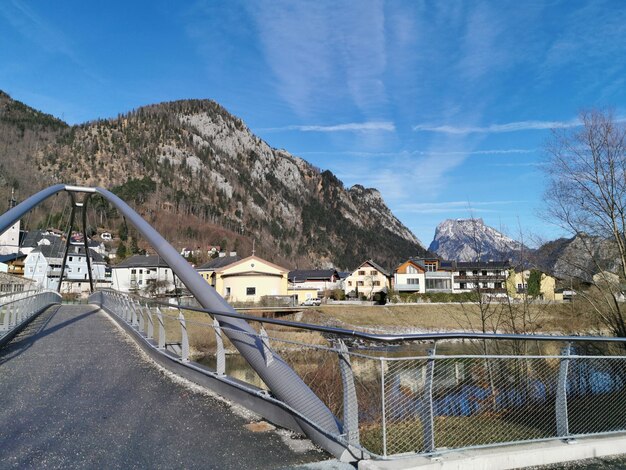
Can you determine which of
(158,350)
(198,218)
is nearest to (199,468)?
(158,350)

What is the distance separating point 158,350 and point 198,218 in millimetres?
141121

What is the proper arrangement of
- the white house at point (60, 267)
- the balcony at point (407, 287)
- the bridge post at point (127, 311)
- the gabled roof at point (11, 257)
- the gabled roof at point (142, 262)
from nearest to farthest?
the bridge post at point (127, 311) → the balcony at point (407, 287) → the white house at point (60, 267) → the gabled roof at point (11, 257) → the gabled roof at point (142, 262)

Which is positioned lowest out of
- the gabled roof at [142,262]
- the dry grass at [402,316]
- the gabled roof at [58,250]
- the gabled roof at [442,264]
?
the dry grass at [402,316]

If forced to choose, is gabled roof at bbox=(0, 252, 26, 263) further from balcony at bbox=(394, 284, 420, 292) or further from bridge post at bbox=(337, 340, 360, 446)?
bridge post at bbox=(337, 340, 360, 446)

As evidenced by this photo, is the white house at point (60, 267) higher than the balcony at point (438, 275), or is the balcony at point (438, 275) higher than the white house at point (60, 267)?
the white house at point (60, 267)

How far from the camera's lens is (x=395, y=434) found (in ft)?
14.4

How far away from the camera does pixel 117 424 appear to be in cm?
499

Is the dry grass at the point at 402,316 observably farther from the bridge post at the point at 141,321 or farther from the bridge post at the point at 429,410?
the bridge post at the point at 429,410

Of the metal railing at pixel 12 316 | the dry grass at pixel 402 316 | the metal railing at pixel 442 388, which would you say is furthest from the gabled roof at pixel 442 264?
the metal railing at pixel 442 388

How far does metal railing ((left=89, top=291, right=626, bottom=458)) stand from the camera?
12.3ft

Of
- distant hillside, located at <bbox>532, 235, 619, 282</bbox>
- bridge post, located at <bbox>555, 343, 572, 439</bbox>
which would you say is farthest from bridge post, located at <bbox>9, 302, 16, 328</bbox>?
distant hillside, located at <bbox>532, 235, 619, 282</bbox>

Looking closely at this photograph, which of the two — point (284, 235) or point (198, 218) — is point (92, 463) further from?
point (284, 235)

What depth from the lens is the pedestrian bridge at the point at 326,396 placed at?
3857mm

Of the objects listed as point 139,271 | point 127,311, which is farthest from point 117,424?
point 139,271
